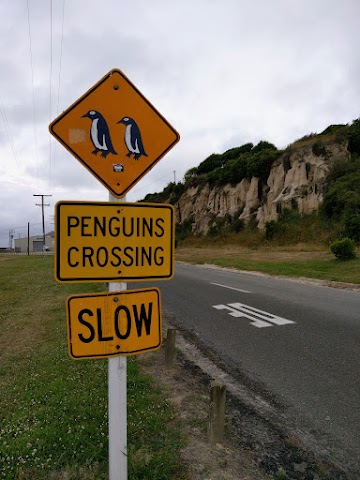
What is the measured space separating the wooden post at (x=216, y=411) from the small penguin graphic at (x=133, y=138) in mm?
2036

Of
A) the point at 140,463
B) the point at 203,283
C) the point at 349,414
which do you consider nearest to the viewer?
the point at 140,463

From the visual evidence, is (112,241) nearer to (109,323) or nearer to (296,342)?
(109,323)

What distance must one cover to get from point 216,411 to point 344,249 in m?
15.6

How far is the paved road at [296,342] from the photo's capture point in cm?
374

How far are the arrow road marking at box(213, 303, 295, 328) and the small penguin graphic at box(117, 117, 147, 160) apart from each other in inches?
220

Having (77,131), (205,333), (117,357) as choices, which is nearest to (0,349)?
(205,333)

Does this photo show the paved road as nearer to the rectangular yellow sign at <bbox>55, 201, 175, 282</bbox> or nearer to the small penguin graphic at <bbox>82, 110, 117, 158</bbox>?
the rectangular yellow sign at <bbox>55, 201, 175, 282</bbox>

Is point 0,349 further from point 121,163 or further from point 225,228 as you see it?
point 225,228

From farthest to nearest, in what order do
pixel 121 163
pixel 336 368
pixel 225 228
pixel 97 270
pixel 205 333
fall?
pixel 225 228, pixel 205 333, pixel 336 368, pixel 121 163, pixel 97 270

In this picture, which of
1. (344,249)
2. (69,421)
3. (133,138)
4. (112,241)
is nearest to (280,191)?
(344,249)

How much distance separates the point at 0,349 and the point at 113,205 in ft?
17.7

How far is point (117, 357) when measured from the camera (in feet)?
7.40

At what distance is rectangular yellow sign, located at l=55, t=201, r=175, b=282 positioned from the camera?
2.10 metres

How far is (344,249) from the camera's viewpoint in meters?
16.8
